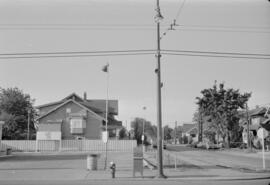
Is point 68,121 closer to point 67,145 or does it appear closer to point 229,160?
point 67,145

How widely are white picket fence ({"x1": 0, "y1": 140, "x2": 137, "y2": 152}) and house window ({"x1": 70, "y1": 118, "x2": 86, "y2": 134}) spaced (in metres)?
3.86

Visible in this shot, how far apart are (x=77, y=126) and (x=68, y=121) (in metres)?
1.99

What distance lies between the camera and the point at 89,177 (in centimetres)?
1717

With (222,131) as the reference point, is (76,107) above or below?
above

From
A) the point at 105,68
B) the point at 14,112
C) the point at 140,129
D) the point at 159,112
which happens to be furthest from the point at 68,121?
the point at 140,129

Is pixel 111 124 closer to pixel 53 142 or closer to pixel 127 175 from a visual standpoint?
pixel 53 142

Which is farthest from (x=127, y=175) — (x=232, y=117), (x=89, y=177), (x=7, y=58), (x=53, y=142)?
(x=232, y=117)

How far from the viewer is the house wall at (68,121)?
5462 centimetres

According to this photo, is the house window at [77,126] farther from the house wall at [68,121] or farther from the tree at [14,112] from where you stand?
the tree at [14,112]

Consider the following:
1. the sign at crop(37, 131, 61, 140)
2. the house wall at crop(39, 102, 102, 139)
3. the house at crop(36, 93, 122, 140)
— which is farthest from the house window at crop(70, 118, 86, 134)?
the sign at crop(37, 131, 61, 140)

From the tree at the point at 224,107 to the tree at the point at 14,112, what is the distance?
121 feet

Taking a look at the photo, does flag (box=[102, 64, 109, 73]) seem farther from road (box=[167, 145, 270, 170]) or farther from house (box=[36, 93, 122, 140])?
house (box=[36, 93, 122, 140])

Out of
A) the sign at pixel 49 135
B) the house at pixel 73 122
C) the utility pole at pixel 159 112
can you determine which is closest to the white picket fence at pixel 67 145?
the sign at pixel 49 135

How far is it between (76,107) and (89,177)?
3901 cm
